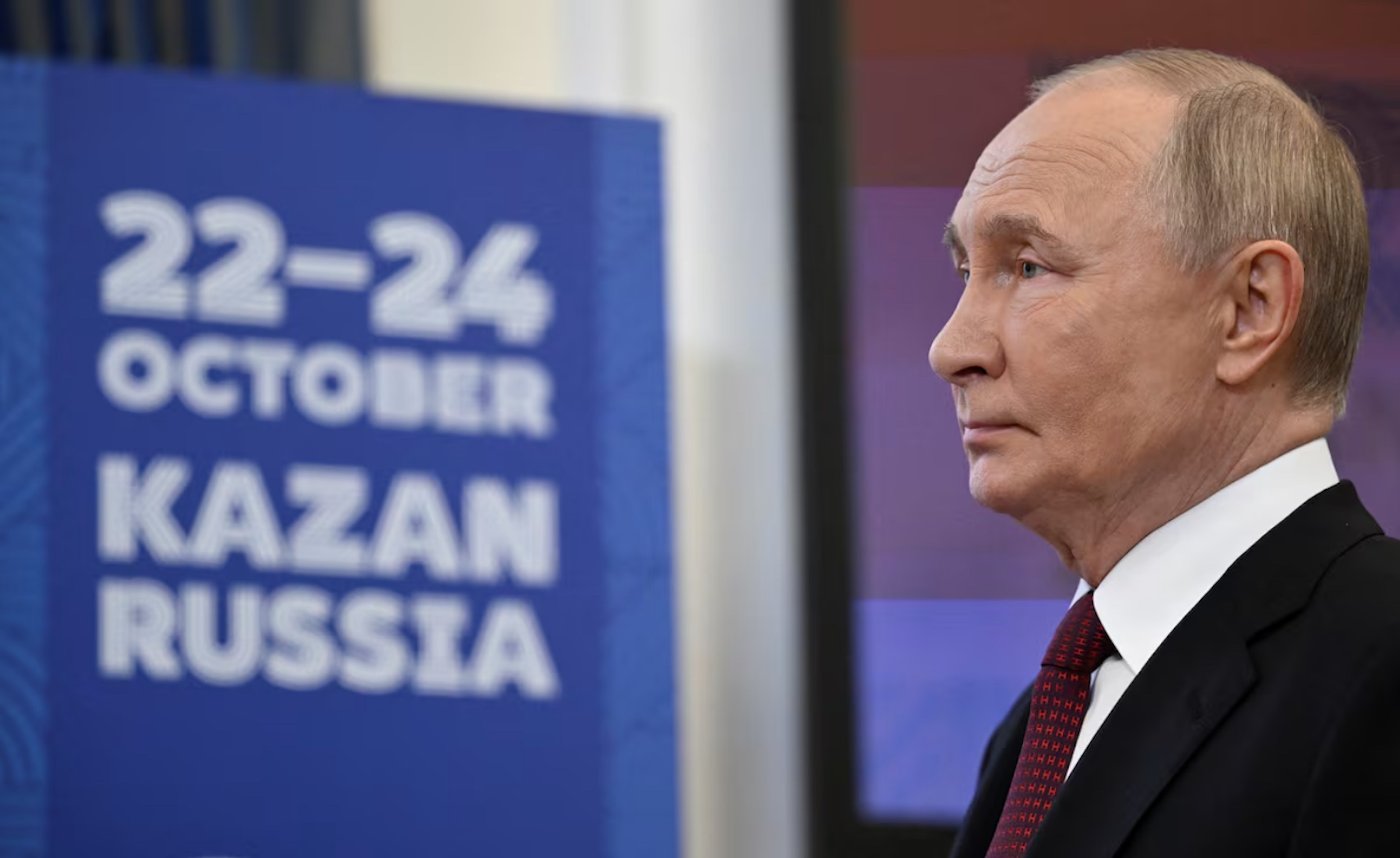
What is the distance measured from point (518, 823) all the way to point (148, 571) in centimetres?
70

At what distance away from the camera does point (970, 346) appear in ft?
4.39

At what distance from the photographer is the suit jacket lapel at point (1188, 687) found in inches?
44.6

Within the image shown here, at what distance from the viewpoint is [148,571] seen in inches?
113

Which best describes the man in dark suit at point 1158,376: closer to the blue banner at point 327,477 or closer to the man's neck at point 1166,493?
the man's neck at point 1166,493

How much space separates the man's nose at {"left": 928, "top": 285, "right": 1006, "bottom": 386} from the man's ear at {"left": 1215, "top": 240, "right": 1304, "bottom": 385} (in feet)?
0.50

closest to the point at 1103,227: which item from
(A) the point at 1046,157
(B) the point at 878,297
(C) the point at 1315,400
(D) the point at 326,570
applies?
(A) the point at 1046,157

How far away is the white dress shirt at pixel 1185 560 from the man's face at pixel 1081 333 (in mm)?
45

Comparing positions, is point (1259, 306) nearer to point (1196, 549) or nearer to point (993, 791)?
point (1196, 549)

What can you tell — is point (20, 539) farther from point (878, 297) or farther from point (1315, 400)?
point (1315, 400)

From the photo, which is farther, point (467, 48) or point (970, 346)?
point (467, 48)

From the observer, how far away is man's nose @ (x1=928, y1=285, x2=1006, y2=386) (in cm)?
133

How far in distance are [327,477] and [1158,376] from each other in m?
1.93

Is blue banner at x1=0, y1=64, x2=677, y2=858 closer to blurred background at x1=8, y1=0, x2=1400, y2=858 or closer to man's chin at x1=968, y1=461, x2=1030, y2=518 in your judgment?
blurred background at x1=8, y1=0, x2=1400, y2=858

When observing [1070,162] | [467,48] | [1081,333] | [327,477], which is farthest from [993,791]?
[467,48]
